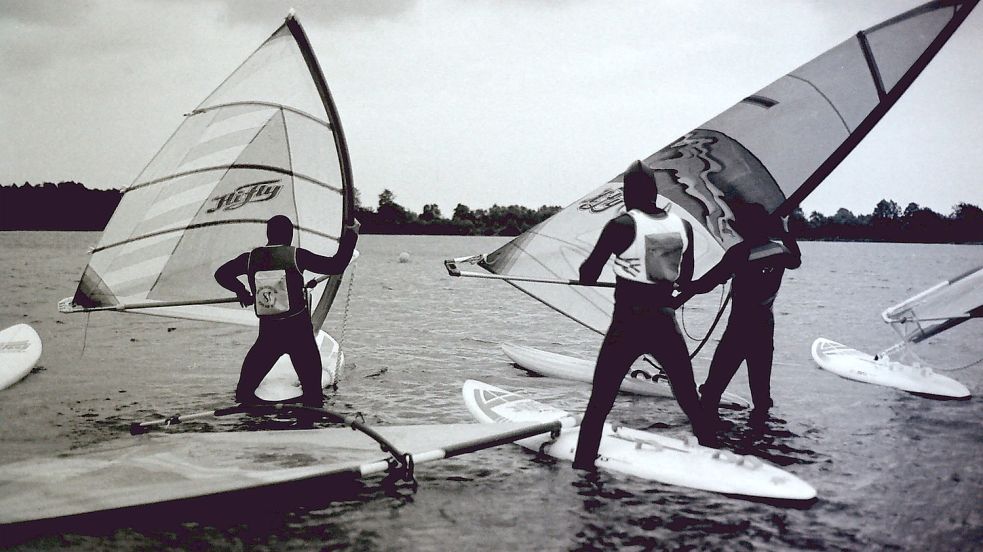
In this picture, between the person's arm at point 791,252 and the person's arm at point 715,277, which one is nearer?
the person's arm at point 715,277

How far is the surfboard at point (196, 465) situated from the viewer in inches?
181

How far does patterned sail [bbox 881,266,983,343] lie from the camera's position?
941 cm

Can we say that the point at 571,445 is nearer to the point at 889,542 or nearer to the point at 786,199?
the point at 889,542

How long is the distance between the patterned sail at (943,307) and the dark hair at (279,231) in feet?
28.5

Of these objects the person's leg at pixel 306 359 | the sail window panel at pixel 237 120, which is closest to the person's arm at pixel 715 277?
the person's leg at pixel 306 359

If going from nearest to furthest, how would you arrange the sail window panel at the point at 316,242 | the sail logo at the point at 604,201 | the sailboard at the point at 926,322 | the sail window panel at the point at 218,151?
the sail window panel at the point at 218,151 → the sail logo at the point at 604,201 → the sailboard at the point at 926,322 → the sail window panel at the point at 316,242

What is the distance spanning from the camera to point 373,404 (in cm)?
962

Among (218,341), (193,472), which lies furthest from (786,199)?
(218,341)

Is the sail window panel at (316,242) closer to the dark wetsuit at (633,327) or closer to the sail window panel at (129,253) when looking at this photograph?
the sail window panel at (129,253)

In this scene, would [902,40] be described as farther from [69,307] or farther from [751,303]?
[69,307]

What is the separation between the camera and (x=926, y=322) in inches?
416

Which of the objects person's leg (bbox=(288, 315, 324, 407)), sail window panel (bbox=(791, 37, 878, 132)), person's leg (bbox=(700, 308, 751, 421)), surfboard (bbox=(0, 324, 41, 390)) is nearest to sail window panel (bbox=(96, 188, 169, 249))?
person's leg (bbox=(288, 315, 324, 407))

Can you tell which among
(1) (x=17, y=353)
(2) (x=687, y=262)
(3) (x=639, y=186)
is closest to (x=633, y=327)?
(2) (x=687, y=262)

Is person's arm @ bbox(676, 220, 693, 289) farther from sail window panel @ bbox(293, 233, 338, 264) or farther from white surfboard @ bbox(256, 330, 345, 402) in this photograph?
sail window panel @ bbox(293, 233, 338, 264)
